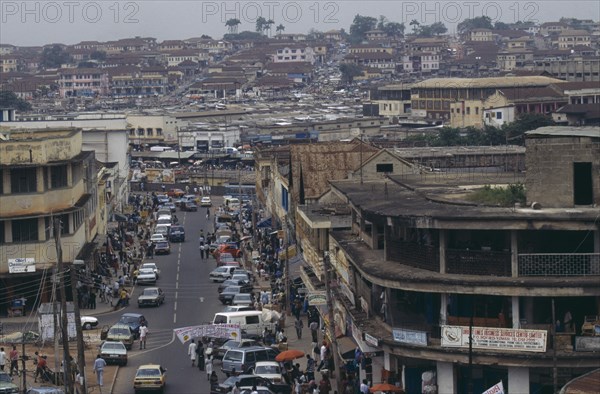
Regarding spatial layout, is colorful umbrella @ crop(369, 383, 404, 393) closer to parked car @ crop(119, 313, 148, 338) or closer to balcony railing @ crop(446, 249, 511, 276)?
balcony railing @ crop(446, 249, 511, 276)

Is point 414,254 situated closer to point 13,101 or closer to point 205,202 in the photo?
point 205,202

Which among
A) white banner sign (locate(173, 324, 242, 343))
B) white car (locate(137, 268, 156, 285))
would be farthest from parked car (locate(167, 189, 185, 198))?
white banner sign (locate(173, 324, 242, 343))

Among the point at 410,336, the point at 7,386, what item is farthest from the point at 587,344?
the point at 7,386

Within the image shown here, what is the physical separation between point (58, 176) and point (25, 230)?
2366 millimetres

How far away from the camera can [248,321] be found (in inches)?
1681

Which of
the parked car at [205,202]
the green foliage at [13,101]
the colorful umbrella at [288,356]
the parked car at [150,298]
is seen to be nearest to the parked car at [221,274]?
the parked car at [150,298]

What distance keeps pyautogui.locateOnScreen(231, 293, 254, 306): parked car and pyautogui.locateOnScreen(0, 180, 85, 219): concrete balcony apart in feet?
18.9

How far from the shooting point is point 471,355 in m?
28.9

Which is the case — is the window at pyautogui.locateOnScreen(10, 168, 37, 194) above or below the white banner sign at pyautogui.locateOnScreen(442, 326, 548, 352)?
above

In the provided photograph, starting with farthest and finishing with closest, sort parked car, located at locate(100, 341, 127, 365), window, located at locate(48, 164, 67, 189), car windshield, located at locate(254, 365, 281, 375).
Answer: window, located at locate(48, 164, 67, 189)
parked car, located at locate(100, 341, 127, 365)
car windshield, located at locate(254, 365, 281, 375)

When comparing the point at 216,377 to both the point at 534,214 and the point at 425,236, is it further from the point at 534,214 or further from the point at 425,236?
the point at 534,214

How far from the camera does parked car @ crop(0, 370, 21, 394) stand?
1291 inches

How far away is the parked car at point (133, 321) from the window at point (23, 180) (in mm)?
5165

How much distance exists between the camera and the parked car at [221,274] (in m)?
54.5
